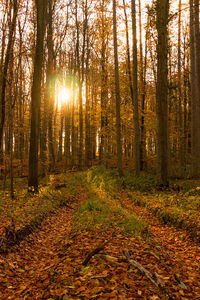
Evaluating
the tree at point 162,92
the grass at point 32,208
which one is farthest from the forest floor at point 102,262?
the tree at point 162,92

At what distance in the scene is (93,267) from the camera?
3.60m

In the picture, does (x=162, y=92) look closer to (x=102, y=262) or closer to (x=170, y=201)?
(x=170, y=201)

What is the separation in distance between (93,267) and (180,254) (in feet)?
6.87

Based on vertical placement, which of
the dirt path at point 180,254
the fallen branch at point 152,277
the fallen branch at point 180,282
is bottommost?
the dirt path at point 180,254

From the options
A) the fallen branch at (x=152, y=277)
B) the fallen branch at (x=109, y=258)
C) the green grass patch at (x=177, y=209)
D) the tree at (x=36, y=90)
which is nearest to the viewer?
the fallen branch at (x=152, y=277)

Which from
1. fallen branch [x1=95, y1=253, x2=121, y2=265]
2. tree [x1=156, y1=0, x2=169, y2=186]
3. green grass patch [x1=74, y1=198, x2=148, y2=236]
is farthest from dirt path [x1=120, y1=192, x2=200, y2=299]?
tree [x1=156, y1=0, x2=169, y2=186]

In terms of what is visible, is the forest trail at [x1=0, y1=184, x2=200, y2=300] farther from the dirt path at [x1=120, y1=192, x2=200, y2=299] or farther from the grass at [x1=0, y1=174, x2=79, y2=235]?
the grass at [x1=0, y1=174, x2=79, y2=235]

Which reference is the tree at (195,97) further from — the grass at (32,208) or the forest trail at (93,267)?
the forest trail at (93,267)

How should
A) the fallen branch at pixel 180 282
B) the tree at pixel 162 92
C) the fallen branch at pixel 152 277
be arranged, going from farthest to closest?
the tree at pixel 162 92, the fallen branch at pixel 180 282, the fallen branch at pixel 152 277

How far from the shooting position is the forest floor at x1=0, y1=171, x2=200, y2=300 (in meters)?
3.11

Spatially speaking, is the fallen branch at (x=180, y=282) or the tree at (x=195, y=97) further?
the tree at (x=195, y=97)

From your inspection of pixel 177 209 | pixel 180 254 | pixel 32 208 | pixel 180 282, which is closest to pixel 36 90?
pixel 32 208

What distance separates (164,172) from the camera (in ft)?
34.6

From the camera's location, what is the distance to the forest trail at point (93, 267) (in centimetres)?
308
